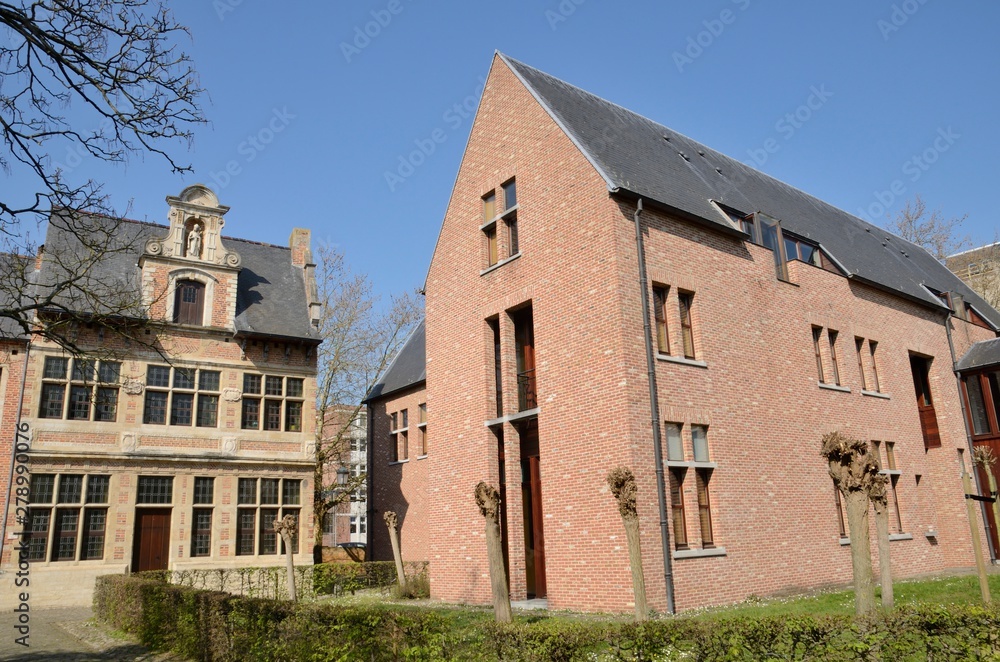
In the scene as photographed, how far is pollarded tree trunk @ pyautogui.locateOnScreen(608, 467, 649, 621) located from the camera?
9.81 meters

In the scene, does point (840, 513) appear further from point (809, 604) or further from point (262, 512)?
point (262, 512)

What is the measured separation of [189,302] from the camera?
24.0 metres

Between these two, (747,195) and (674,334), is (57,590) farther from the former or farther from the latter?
(747,195)

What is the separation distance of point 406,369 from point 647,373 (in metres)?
15.9

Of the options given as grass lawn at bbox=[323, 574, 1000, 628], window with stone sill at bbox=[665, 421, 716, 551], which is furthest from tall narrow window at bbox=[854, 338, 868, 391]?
window with stone sill at bbox=[665, 421, 716, 551]

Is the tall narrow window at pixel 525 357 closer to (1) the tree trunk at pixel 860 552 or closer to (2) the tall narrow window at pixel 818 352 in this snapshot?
(2) the tall narrow window at pixel 818 352

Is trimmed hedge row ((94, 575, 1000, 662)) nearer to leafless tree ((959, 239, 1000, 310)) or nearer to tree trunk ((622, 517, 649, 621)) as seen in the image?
tree trunk ((622, 517, 649, 621))

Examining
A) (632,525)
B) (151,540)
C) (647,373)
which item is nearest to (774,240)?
(647,373)

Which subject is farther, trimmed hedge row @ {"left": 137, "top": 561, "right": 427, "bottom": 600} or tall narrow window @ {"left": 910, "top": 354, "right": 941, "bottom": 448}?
tall narrow window @ {"left": 910, "top": 354, "right": 941, "bottom": 448}

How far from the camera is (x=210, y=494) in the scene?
2309cm

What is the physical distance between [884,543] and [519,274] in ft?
31.7

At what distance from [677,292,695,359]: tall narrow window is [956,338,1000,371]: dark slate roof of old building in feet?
45.1

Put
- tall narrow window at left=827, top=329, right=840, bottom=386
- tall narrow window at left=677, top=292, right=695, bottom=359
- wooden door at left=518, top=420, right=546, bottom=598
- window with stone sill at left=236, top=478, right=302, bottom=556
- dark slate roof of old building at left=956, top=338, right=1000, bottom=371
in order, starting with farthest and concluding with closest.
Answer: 1. dark slate roof of old building at left=956, top=338, right=1000, bottom=371
2. window with stone sill at left=236, top=478, right=302, bottom=556
3. tall narrow window at left=827, top=329, right=840, bottom=386
4. wooden door at left=518, top=420, right=546, bottom=598
5. tall narrow window at left=677, top=292, right=695, bottom=359

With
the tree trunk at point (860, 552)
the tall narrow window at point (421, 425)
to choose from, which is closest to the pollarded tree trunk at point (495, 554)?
the tree trunk at point (860, 552)
